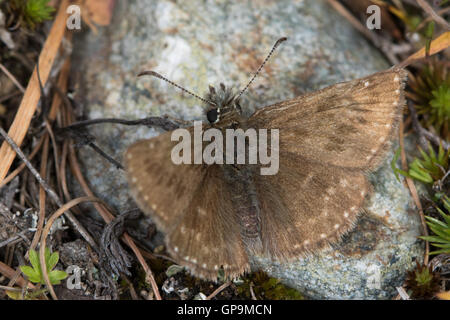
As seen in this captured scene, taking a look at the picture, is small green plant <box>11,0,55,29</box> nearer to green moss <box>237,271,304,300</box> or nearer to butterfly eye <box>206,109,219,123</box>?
butterfly eye <box>206,109,219,123</box>

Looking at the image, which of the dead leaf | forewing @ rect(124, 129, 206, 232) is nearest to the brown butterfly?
forewing @ rect(124, 129, 206, 232)

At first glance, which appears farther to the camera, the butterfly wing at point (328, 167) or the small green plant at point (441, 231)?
the small green plant at point (441, 231)

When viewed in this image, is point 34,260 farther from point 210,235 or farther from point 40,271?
point 210,235

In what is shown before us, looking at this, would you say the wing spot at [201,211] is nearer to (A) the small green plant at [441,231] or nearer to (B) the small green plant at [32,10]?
(A) the small green plant at [441,231]

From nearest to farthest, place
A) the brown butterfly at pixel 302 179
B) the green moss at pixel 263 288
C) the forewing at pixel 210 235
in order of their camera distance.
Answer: the forewing at pixel 210 235, the brown butterfly at pixel 302 179, the green moss at pixel 263 288

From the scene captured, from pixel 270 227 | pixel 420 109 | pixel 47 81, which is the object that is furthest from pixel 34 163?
pixel 420 109

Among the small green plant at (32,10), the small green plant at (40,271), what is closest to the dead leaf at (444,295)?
the small green plant at (40,271)

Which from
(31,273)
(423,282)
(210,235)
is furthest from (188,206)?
→ (423,282)
